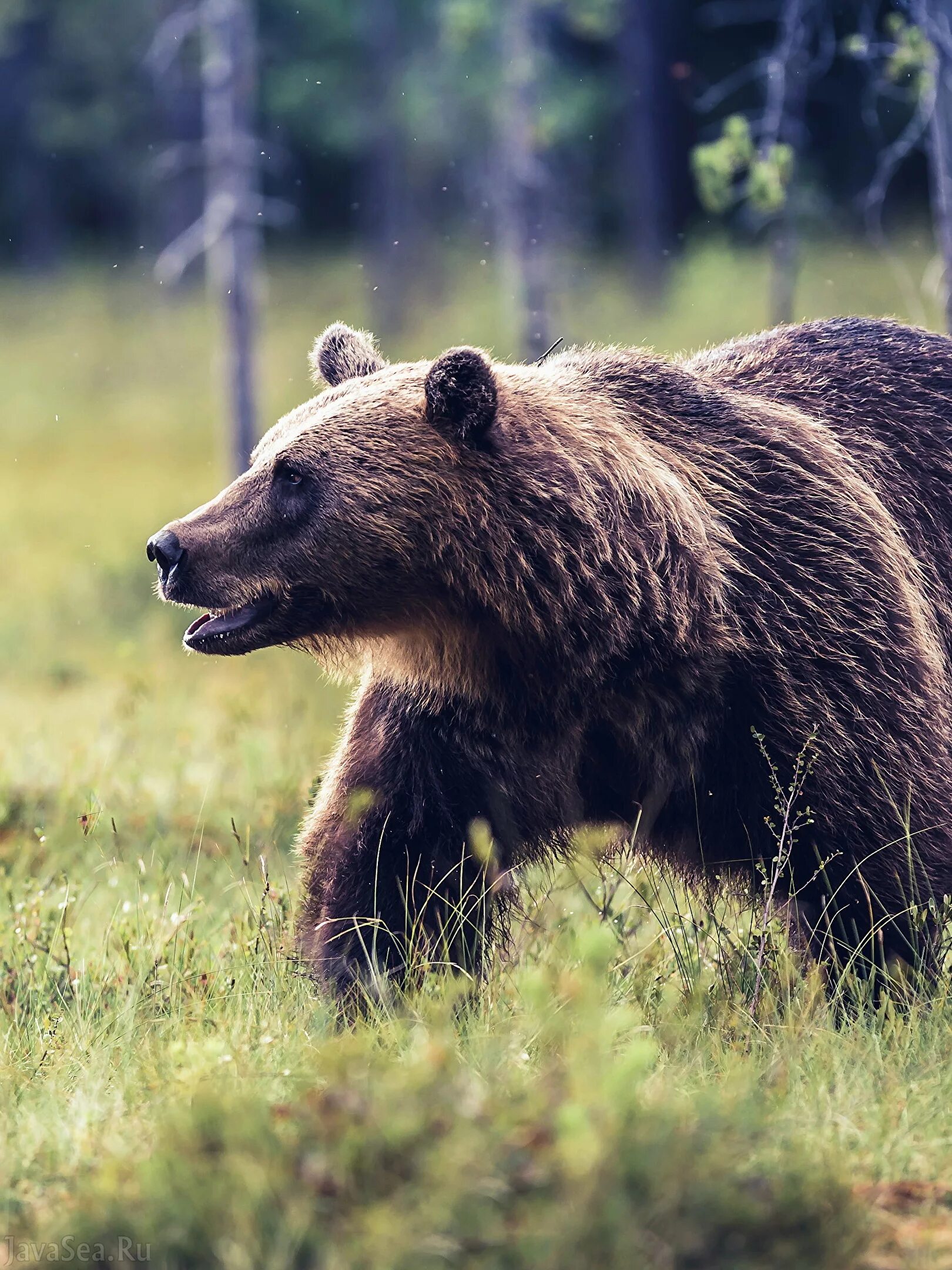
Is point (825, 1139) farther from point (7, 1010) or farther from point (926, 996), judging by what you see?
point (7, 1010)

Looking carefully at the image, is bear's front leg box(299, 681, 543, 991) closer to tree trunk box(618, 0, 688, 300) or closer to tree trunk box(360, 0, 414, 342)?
tree trunk box(618, 0, 688, 300)

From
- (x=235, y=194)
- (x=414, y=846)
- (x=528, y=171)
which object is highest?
(x=528, y=171)

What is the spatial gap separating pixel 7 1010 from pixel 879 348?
329cm

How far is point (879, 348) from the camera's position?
4.85m

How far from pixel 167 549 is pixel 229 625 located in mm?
260

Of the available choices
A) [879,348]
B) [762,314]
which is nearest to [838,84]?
[762,314]

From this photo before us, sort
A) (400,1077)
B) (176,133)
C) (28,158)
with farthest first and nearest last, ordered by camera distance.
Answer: (28,158)
(176,133)
(400,1077)

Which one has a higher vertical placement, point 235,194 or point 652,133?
point 652,133

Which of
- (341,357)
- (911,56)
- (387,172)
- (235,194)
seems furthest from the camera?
(387,172)

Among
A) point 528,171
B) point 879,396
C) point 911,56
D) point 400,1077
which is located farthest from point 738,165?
point 528,171

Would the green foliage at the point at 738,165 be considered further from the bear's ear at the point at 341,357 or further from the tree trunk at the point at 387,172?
the tree trunk at the point at 387,172

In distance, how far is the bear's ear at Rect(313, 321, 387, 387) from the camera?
438cm

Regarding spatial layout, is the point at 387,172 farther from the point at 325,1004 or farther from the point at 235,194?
the point at 325,1004

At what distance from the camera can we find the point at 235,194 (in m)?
13.2
